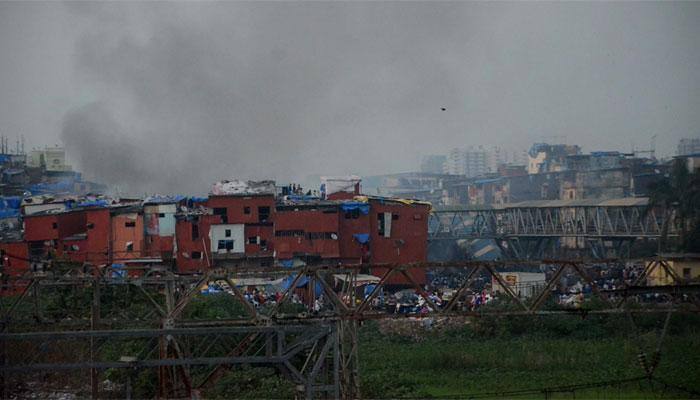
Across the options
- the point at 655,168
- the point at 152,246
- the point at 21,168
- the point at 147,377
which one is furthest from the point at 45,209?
the point at 655,168

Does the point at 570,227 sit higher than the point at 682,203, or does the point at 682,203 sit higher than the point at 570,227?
the point at 682,203

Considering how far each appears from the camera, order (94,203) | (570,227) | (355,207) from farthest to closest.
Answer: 1. (570,227)
2. (94,203)
3. (355,207)

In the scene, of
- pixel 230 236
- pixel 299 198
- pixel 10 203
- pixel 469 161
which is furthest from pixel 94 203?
pixel 469 161

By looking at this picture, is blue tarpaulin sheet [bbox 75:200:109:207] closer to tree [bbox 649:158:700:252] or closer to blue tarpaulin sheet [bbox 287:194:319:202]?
blue tarpaulin sheet [bbox 287:194:319:202]

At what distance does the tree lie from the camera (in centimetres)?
2502

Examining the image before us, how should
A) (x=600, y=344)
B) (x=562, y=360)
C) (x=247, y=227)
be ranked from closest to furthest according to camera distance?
1. (x=562, y=360)
2. (x=600, y=344)
3. (x=247, y=227)

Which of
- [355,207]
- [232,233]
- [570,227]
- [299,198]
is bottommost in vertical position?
[570,227]

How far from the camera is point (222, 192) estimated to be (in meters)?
28.1

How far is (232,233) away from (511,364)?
12.0m

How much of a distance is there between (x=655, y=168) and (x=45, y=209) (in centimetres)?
2487

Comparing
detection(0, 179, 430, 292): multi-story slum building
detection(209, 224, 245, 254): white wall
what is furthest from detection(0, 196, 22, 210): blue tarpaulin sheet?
detection(209, 224, 245, 254): white wall

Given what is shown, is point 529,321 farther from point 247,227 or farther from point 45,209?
point 45,209

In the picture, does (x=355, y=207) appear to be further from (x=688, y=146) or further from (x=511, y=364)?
(x=688, y=146)

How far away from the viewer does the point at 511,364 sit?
54.1ft
